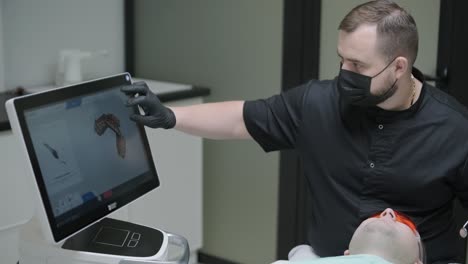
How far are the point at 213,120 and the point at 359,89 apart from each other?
429mm

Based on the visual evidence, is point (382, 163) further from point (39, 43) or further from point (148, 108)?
point (39, 43)

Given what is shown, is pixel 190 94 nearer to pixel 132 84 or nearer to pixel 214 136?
pixel 214 136

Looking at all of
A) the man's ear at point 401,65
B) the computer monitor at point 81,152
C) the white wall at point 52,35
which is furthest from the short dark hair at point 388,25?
the white wall at point 52,35

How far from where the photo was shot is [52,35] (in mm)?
3148

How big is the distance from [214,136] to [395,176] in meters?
0.52

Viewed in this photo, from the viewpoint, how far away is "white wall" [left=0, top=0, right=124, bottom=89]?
9.82 ft

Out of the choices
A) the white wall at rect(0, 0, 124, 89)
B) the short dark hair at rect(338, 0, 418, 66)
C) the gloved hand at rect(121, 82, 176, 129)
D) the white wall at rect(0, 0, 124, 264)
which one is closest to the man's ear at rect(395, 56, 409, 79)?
the short dark hair at rect(338, 0, 418, 66)

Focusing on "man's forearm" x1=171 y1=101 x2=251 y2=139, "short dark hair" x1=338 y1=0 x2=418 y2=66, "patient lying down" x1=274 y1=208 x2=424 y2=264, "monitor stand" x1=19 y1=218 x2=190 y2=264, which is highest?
"short dark hair" x1=338 y1=0 x2=418 y2=66

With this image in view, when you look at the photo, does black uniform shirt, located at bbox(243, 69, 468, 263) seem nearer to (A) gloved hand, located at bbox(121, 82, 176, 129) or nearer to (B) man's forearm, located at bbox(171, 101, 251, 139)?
(B) man's forearm, located at bbox(171, 101, 251, 139)

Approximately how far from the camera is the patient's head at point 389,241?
1611 millimetres

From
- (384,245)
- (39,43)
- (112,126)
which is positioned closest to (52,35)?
(39,43)

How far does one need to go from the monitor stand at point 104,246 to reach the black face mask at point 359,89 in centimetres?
57

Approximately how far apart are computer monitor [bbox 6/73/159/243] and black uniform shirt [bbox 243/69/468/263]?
48cm

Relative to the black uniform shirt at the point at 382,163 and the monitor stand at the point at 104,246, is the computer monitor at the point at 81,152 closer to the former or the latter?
the monitor stand at the point at 104,246
